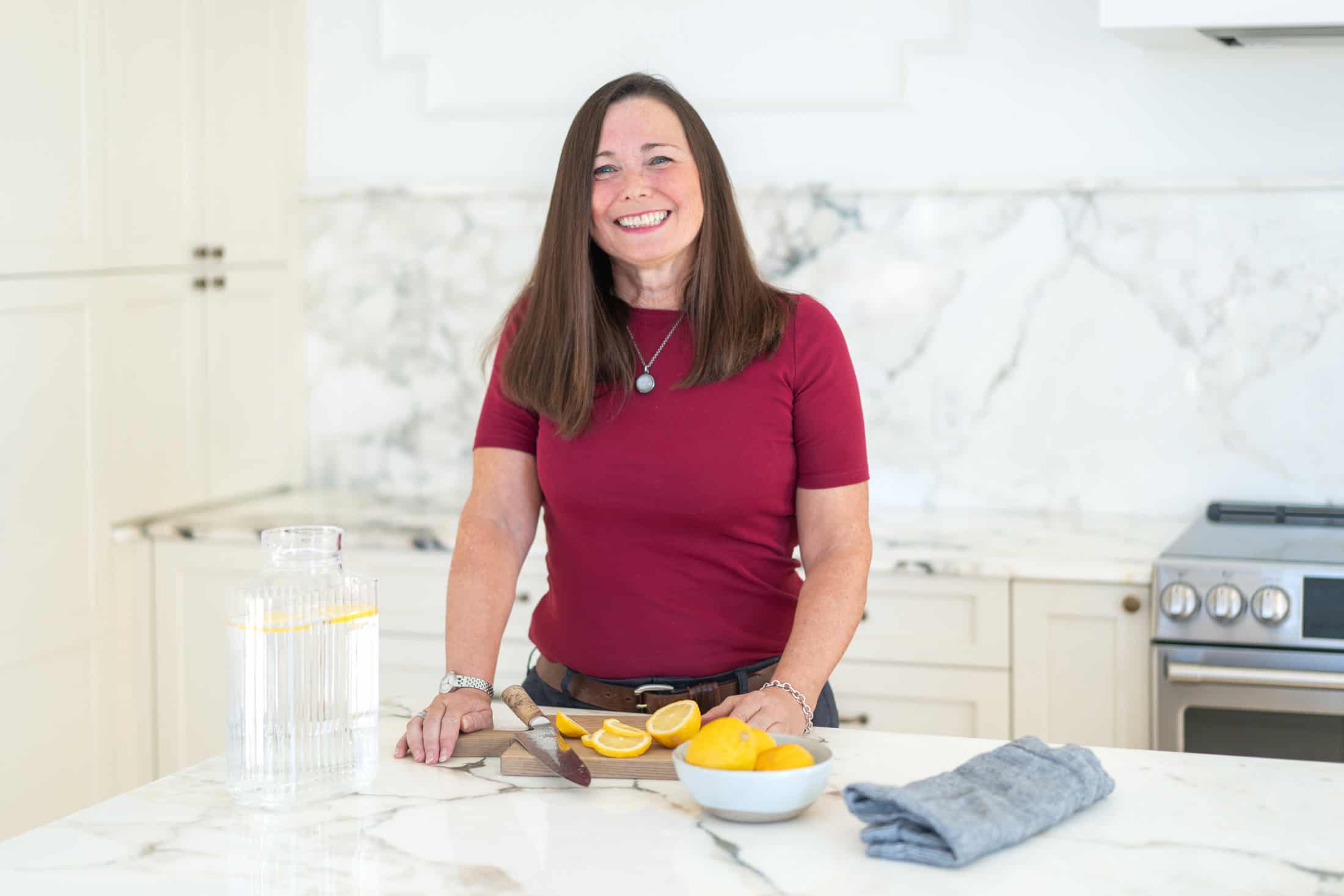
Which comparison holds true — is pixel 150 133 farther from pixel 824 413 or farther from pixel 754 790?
pixel 754 790

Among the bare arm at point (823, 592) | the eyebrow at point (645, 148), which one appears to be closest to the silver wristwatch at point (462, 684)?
the bare arm at point (823, 592)

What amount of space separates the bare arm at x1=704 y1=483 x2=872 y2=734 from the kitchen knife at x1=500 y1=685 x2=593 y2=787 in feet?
0.58

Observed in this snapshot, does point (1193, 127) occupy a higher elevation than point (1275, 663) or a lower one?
higher

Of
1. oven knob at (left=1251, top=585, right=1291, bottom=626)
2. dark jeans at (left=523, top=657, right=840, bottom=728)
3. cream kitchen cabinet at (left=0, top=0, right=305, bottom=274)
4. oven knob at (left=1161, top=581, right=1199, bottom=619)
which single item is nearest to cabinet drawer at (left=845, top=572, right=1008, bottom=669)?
oven knob at (left=1161, top=581, right=1199, bottom=619)

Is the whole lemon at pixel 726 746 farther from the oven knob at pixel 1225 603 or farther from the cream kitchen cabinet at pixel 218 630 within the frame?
the cream kitchen cabinet at pixel 218 630

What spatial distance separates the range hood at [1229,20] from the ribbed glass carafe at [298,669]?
1845 mm

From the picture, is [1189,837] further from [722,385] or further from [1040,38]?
[1040,38]

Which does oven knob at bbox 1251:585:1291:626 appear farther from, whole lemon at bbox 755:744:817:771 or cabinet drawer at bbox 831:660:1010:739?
whole lemon at bbox 755:744:817:771

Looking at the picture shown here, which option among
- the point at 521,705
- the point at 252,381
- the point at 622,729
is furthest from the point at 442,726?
the point at 252,381

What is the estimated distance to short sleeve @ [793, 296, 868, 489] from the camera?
1744 millimetres

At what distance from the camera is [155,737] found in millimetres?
3018

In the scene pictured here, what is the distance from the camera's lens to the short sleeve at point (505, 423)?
184cm

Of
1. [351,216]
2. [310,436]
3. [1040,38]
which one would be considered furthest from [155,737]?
[1040,38]

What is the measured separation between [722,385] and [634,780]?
56 centimetres
